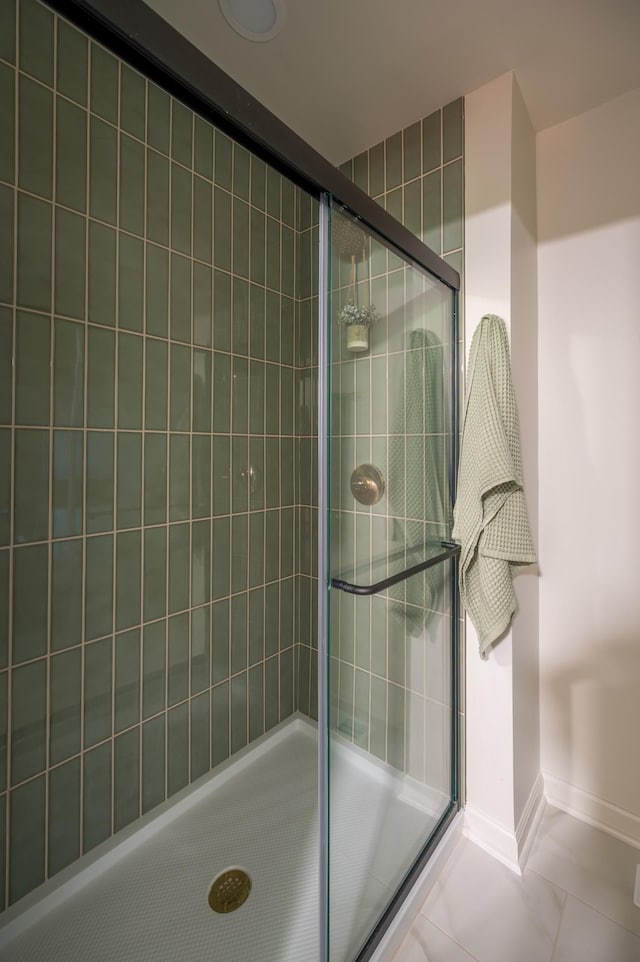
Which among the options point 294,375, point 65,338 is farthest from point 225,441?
point 65,338

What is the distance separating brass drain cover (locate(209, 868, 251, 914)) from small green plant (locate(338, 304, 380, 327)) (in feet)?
4.61

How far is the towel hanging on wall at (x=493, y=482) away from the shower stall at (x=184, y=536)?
0.34 ft

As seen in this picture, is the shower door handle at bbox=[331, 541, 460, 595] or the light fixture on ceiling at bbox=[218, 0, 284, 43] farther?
the light fixture on ceiling at bbox=[218, 0, 284, 43]

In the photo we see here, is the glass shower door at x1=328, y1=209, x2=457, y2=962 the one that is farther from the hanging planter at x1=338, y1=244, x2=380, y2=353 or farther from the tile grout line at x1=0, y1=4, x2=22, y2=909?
the tile grout line at x1=0, y1=4, x2=22, y2=909

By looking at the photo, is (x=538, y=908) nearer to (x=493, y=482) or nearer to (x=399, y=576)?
(x=399, y=576)

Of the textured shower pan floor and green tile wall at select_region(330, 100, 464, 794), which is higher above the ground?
green tile wall at select_region(330, 100, 464, 794)

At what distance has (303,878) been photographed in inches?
43.4

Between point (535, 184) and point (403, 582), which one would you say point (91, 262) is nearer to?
point (403, 582)

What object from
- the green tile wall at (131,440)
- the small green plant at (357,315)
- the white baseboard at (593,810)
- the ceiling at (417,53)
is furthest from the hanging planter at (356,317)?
the white baseboard at (593,810)

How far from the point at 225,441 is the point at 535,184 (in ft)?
4.26

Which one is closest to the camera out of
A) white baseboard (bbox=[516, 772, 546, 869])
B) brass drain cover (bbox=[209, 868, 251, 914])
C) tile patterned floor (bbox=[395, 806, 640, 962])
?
tile patterned floor (bbox=[395, 806, 640, 962])

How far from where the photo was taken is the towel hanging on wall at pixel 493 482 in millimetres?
1055

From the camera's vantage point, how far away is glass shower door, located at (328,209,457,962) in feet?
2.71

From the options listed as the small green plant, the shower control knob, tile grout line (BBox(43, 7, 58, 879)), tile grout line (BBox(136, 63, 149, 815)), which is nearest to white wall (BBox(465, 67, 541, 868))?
the small green plant
